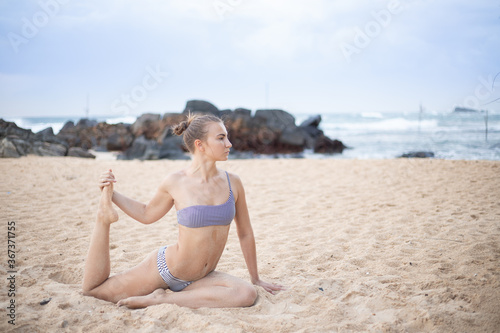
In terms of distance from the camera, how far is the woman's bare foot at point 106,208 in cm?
254

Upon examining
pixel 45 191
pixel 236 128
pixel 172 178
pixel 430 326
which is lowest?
pixel 430 326

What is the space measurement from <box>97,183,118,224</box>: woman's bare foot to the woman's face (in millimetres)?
780

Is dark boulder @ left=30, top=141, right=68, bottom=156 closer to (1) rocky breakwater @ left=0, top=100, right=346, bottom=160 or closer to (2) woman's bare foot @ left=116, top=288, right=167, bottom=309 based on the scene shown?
(1) rocky breakwater @ left=0, top=100, right=346, bottom=160

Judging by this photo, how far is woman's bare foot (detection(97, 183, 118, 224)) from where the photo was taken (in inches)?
99.9

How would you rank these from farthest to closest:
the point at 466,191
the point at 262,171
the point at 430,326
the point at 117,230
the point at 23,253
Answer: the point at 262,171
the point at 466,191
the point at 117,230
the point at 23,253
the point at 430,326

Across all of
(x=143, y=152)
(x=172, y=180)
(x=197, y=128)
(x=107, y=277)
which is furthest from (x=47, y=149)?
(x=197, y=128)

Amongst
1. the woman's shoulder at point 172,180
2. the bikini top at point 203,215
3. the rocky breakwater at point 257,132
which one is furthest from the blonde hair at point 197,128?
the rocky breakwater at point 257,132

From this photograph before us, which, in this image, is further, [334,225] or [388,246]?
[334,225]

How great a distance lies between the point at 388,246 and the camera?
403cm

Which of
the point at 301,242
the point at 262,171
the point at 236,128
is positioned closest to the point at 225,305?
the point at 301,242

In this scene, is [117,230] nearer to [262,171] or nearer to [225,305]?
[225,305]

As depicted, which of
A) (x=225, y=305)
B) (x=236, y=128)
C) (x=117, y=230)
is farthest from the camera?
(x=236, y=128)

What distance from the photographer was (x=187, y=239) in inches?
102

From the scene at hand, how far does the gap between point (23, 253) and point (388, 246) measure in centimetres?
400
